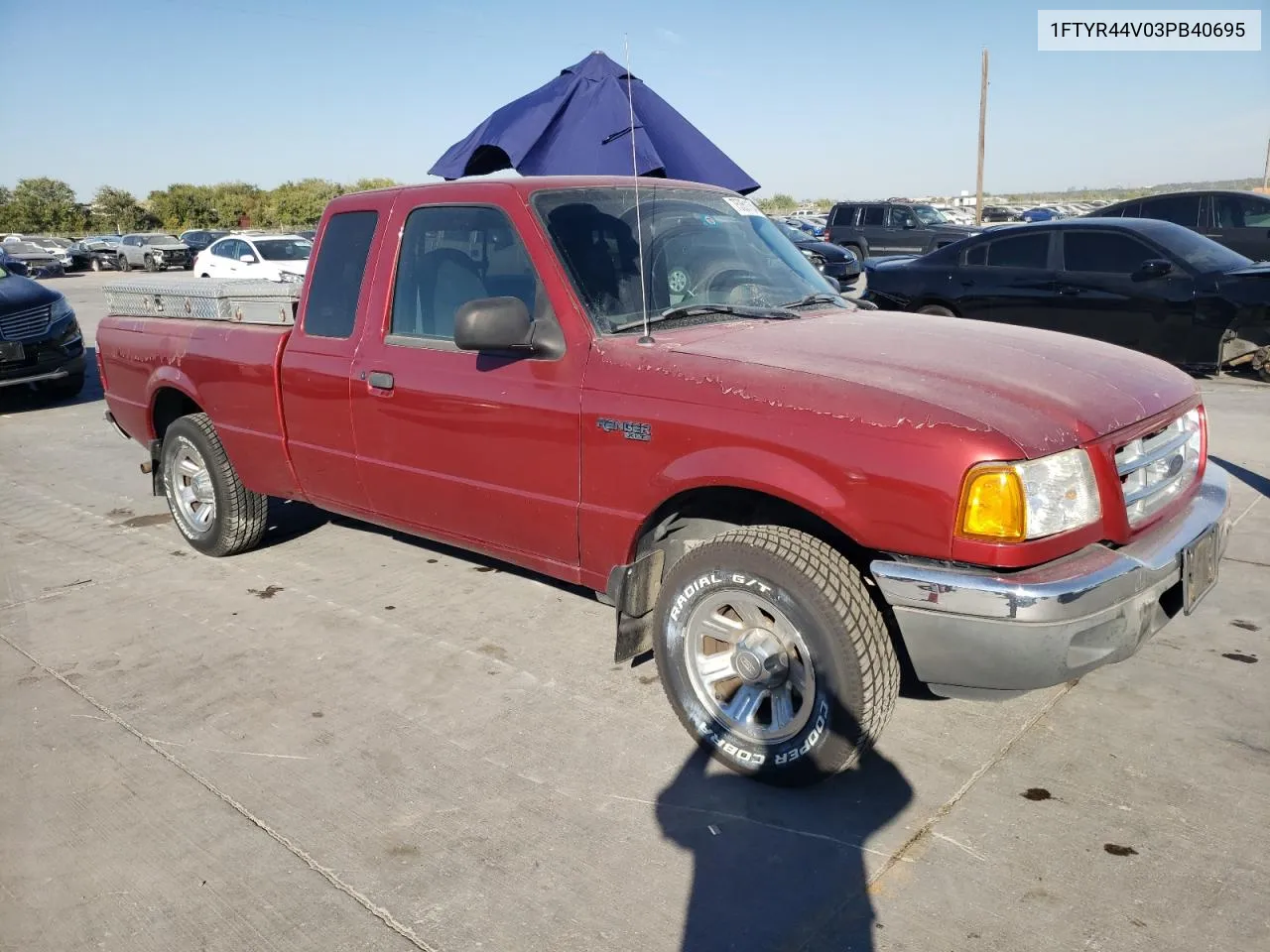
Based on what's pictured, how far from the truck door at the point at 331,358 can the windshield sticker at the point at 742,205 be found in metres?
1.48

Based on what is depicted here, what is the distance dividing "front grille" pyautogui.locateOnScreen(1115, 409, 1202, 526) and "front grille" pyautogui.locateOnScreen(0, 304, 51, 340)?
10.4 metres

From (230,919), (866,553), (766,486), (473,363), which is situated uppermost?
(473,363)

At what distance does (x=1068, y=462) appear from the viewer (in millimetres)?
2662

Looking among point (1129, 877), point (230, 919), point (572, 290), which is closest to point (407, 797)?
point (230, 919)

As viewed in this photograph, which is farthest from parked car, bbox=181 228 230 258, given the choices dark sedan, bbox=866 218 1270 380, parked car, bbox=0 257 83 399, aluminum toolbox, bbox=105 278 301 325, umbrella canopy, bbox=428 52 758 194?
aluminum toolbox, bbox=105 278 301 325

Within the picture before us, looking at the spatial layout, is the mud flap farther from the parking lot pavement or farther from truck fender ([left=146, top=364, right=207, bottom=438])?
truck fender ([left=146, top=364, right=207, bottom=438])

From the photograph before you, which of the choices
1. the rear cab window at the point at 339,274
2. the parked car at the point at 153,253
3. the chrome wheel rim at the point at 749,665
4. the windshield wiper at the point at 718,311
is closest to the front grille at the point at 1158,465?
the chrome wheel rim at the point at 749,665

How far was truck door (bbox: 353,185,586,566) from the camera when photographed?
3.48 metres

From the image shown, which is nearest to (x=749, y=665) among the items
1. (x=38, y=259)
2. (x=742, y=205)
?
(x=742, y=205)

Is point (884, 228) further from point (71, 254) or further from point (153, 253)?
point (71, 254)

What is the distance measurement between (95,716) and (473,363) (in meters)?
1.94

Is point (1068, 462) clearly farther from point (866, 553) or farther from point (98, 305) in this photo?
point (98, 305)

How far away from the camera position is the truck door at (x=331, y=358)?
4207mm

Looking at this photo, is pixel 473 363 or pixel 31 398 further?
pixel 31 398
